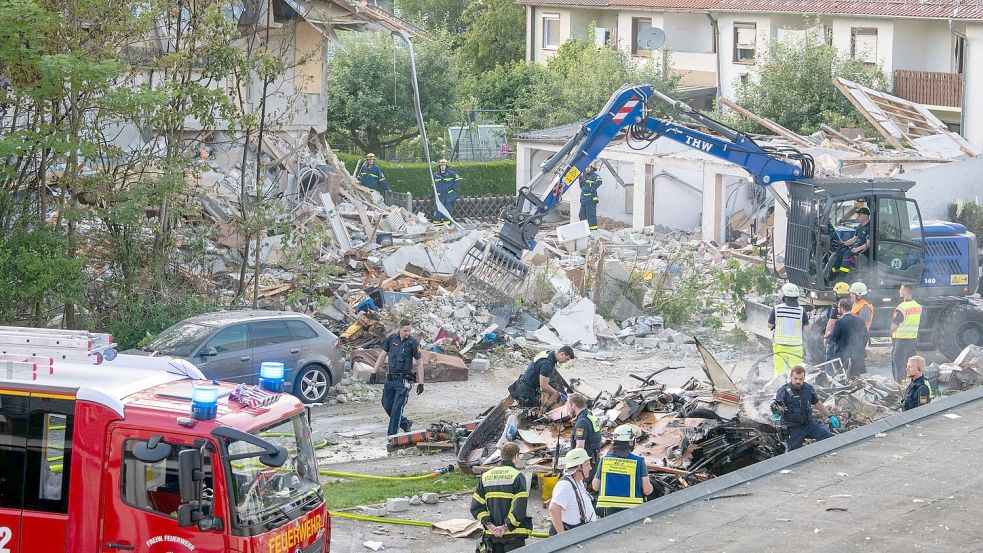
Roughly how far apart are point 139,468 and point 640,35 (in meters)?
43.1

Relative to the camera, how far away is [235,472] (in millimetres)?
7945

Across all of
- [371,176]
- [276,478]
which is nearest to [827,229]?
[276,478]

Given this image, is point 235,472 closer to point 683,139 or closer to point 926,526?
point 926,526

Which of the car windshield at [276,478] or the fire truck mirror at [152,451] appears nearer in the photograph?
the fire truck mirror at [152,451]

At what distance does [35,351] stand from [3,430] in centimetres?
62

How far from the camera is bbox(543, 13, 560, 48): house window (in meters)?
52.2

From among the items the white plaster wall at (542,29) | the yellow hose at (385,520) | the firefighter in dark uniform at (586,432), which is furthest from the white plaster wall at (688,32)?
the yellow hose at (385,520)

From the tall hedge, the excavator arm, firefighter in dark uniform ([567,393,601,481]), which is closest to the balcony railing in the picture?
the tall hedge

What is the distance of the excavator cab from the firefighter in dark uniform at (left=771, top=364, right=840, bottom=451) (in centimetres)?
576

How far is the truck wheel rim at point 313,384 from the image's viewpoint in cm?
1664

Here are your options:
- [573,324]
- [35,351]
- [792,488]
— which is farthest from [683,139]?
[35,351]

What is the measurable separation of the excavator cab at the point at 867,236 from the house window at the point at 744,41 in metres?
26.4

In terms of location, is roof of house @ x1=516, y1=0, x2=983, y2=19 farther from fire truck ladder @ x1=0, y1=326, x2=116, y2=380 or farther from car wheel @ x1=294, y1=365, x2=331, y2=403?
fire truck ladder @ x1=0, y1=326, x2=116, y2=380

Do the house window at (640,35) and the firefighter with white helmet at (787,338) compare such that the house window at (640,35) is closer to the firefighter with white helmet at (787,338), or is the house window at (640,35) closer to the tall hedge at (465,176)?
the tall hedge at (465,176)
